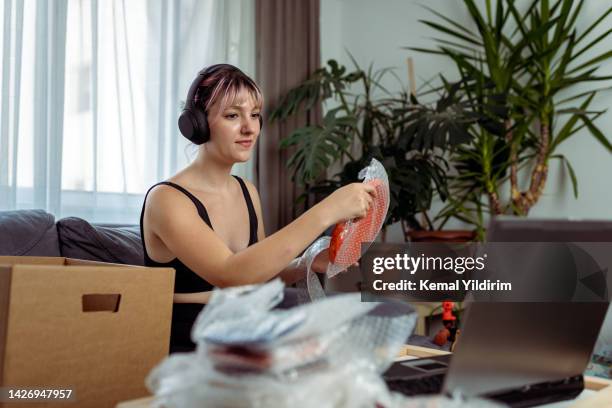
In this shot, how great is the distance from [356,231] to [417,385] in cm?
46

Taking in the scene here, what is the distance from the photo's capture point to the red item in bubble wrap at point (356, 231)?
1.27 m

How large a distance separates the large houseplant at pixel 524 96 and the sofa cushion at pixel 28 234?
1800mm

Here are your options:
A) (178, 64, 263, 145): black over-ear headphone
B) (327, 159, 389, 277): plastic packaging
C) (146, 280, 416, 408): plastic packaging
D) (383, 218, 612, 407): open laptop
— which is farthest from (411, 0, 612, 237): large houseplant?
(146, 280, 416, 408): plastic packaging

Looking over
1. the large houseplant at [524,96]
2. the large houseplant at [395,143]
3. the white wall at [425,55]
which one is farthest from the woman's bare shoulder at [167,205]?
the white wall at [425,55]

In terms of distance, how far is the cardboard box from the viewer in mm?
922

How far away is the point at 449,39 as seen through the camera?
3.64m

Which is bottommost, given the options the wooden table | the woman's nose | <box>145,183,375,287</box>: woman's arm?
the wooden table

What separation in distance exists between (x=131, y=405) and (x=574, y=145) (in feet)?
9.30

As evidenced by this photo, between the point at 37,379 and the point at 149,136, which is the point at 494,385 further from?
the point at 149,136

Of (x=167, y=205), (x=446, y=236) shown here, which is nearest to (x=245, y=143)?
(x=167, y=205)

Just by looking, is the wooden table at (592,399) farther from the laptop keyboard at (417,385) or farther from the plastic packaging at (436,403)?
the plastic packaging at (436,403)

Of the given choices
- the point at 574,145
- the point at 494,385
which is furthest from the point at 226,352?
the point at 574,145

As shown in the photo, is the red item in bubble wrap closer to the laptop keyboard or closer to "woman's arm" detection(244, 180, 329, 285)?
"woman's arm" detection(244, 180, 329, 285)

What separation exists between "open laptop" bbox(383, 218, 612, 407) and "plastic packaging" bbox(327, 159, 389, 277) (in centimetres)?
33
